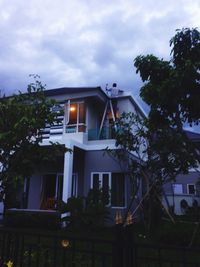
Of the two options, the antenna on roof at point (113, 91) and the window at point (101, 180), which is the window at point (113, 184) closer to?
the window at point (101, 180)

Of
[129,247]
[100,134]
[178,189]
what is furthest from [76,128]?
[178,189]

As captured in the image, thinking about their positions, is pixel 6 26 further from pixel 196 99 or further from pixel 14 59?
pixel 196 99

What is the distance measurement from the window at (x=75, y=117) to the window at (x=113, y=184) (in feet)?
9.36

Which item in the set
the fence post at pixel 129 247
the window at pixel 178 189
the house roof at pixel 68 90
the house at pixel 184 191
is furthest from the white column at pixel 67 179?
the window at pixel 178 189

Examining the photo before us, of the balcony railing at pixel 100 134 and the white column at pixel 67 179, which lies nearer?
the white column at pixel 67 179

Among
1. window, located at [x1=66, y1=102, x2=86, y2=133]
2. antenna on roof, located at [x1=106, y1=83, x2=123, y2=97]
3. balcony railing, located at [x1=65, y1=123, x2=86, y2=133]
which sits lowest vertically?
balcony railing, located at [x1=65, y1=123, x2=86, y2=133]

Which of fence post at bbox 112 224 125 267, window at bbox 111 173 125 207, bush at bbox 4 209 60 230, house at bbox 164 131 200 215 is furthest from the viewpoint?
house at bbox 164 131 200 215

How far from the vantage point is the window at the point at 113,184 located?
13766mm

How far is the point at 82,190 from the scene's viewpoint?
47.1ft

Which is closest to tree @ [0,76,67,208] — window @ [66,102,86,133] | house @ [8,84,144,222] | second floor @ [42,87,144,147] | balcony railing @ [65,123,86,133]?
house @ [8,84,144,222]

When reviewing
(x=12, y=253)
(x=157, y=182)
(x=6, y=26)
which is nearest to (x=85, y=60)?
(x=6, y=26)

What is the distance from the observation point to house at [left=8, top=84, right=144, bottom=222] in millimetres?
13906

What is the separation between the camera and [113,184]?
548 inches

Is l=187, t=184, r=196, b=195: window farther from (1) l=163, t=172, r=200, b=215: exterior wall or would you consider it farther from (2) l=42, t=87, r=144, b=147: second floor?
(2) l=42, t=87, r=144, b=147: second floor
